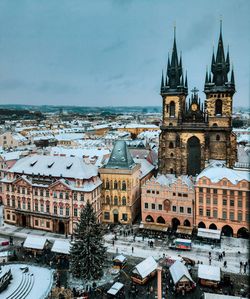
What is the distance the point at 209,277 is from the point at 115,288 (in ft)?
38.8

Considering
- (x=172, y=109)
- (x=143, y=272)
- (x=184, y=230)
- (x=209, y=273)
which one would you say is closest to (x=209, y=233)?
(x=184, y=230)

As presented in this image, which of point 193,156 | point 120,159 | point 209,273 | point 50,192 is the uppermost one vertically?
point 120,159

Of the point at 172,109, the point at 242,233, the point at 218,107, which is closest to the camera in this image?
the point at 242,233

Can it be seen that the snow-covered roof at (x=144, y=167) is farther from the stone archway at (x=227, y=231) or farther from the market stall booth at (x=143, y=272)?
the market stall booth at (x=143, y=272)

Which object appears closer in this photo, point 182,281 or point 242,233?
point 182,281

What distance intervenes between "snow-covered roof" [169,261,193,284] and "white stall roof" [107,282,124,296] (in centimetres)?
665

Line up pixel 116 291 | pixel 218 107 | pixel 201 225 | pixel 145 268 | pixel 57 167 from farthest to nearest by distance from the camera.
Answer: pixel 218 107
pixel 57 167
pixel 201 225
pixel 145 268
pixel 116 291

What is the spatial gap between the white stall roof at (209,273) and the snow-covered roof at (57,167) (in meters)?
26.5

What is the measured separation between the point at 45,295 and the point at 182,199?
103ft

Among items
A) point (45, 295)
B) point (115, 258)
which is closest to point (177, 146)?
point (115, 258)

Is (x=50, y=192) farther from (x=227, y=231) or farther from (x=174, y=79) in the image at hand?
(x=174, y=79)

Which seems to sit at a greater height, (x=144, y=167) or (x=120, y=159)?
(x=120, y=159)

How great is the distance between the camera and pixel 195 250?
5484 cm

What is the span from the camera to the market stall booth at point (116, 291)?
41438mm
